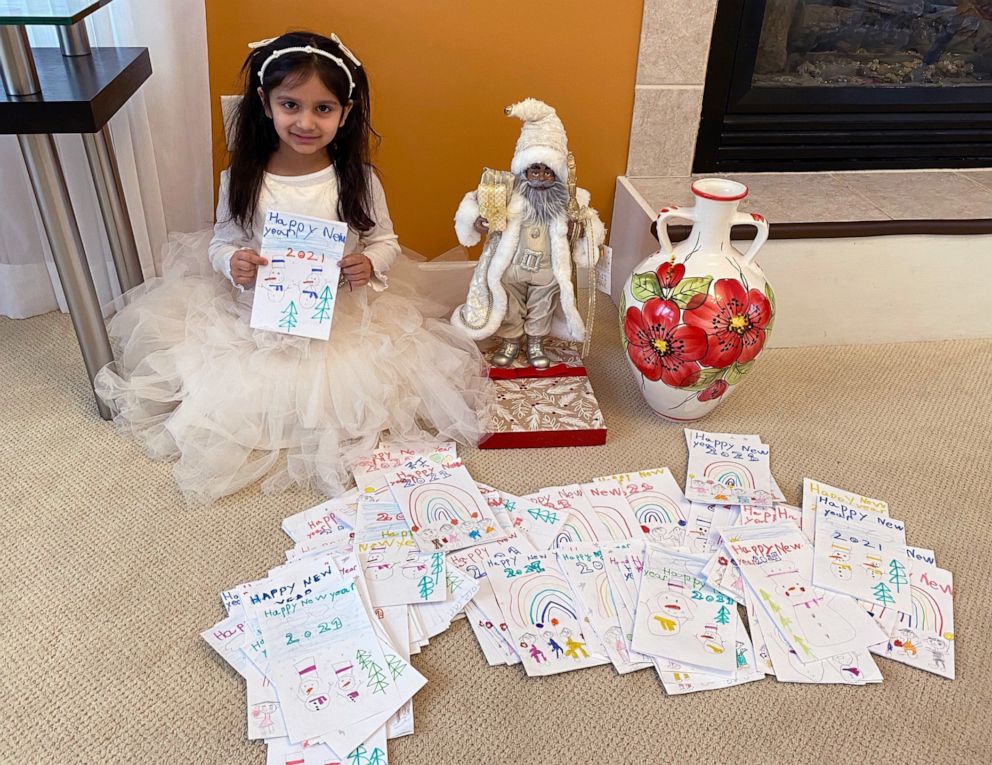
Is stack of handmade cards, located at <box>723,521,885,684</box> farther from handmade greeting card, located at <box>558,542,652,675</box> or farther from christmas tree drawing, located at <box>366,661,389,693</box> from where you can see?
christmas tree drawing, located at <box>366,661,389,693</box>

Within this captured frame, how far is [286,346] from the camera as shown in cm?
140

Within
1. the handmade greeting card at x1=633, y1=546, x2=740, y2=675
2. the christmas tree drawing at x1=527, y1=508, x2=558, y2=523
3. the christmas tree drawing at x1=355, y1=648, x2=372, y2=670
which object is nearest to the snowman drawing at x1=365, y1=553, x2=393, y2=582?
the christmas tree drawing at x1=355, y1=648, x2=372, y2=670

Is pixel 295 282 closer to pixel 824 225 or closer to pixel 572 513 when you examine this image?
pixel 572 513

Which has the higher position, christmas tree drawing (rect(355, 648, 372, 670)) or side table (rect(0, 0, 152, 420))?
side table (rect(0, 0, 152, 420))

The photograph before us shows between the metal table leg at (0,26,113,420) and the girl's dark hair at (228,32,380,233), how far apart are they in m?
0.25

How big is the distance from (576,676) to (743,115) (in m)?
1.27

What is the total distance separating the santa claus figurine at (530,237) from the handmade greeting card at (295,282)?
0.77ft

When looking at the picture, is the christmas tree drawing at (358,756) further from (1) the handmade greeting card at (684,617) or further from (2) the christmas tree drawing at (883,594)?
(2) the christmas tree drawing at (883,594)

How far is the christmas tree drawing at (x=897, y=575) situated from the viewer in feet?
3.93

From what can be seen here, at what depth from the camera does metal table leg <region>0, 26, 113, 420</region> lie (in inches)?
44.9

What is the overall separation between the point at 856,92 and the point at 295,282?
1.30m

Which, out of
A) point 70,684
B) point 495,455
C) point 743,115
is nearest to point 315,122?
point 495,455

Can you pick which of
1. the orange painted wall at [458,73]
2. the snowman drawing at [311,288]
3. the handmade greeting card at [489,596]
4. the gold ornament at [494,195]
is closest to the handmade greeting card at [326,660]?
the handmade greeting card at [489,596]

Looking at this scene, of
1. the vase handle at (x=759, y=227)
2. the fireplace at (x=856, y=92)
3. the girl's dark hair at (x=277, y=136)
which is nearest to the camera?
the girl's dark hair at (x=277, y=136)
